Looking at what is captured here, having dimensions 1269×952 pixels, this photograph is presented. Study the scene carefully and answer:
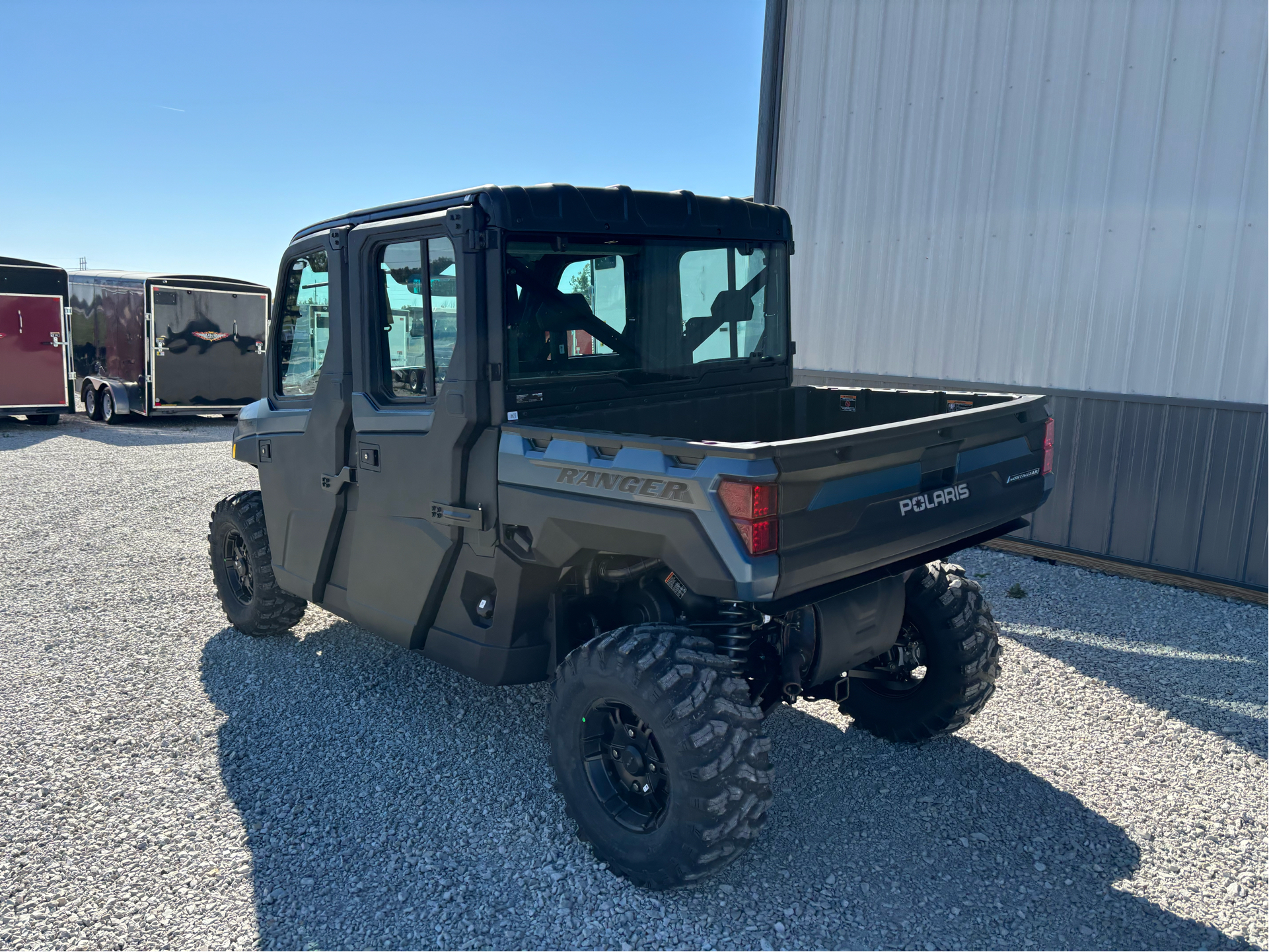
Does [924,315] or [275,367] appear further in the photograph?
[924,315]

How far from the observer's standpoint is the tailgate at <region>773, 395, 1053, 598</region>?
2.82m

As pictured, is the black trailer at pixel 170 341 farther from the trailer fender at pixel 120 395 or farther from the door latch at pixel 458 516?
the door latch at pixel 458 516

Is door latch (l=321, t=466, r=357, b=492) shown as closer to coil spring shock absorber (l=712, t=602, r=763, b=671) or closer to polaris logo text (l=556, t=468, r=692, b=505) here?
polaris logo text (l=556, t=468, r=692, b=505)

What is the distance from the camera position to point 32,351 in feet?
50.6

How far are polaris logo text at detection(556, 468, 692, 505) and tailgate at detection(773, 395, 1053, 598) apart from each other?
1.09 ft

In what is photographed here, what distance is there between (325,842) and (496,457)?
1.61 m

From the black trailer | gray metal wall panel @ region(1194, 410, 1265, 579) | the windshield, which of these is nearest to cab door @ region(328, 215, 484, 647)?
the windshield

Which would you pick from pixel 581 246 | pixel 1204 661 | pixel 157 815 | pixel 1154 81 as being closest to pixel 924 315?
pixel 1154 81

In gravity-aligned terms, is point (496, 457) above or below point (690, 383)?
below

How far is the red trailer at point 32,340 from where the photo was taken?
15.0m

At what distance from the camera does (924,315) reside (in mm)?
8109

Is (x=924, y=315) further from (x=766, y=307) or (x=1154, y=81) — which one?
(x=766, y=307)

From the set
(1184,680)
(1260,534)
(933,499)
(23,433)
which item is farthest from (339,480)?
(23,433)

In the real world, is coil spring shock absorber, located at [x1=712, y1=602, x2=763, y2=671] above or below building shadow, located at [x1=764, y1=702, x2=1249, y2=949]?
above
